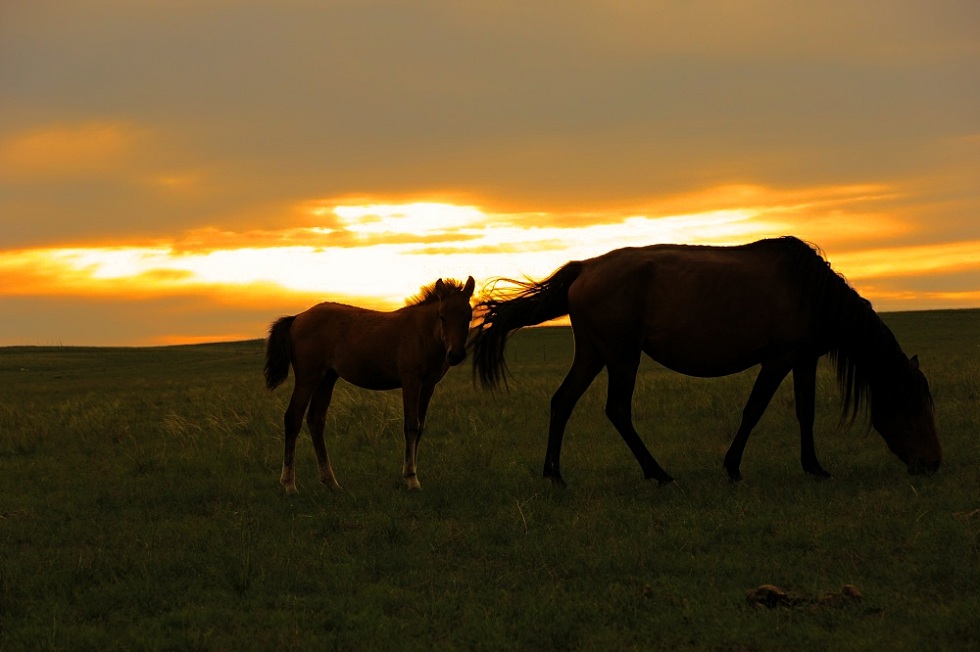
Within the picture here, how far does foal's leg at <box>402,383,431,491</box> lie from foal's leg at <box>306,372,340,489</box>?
3.17 ft

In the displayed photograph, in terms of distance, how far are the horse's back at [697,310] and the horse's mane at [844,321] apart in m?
0.17

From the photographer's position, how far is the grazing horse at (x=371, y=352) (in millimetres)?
10141

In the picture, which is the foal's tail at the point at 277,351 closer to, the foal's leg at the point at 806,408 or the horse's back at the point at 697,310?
the horse's back at the point at 697,310

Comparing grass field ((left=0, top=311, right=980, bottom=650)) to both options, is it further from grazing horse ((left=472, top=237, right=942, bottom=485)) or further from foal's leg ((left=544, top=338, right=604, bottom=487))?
grazing horse ((left=472, top=237, right=942, bottom=485))

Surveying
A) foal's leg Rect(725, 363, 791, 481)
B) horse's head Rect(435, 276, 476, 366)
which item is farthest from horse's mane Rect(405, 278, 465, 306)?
foal's leg Rect(725, 363, 791, 481)

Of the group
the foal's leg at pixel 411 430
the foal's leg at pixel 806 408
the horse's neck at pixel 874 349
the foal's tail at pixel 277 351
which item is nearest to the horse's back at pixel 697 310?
Result: the foal's leg at pixel 806 408

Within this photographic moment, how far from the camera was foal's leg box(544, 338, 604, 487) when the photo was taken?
10.5m

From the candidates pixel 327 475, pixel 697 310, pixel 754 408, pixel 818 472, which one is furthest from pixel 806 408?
pixel 327 475

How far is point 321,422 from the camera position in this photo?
11094mm

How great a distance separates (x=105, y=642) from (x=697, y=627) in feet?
12.2

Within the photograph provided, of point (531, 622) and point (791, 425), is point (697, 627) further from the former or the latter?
point (791, 425)

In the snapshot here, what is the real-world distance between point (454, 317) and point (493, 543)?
2.83 metres

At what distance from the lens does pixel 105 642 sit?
582 centimetres

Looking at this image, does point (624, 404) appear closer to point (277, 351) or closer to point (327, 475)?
point (327, 475)
